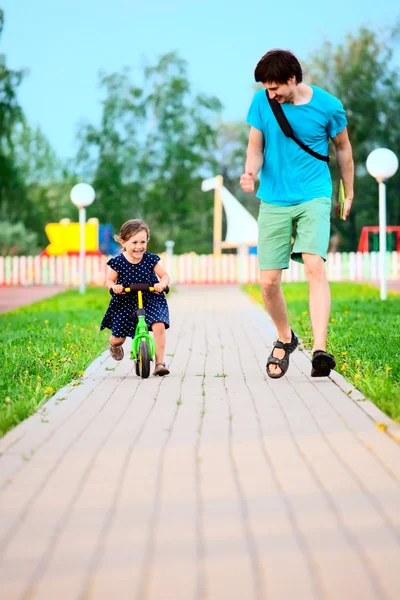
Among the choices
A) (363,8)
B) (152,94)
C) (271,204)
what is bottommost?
(271,204)

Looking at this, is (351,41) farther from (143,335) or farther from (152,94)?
(143,335)

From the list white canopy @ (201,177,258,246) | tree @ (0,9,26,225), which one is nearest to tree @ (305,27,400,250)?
white canopy @ (201,177,258,246)

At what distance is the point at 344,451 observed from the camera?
15.9ft

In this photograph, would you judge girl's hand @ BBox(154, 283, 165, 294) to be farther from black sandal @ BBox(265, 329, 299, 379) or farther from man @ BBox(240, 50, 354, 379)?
black sandal @ BBox(265, 329, 299, 379)

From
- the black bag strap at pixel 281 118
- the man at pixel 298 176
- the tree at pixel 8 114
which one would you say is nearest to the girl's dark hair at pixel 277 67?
the man at pixel 298 176

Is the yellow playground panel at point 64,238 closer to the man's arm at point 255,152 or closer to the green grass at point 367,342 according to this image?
the green grass at point 367,342

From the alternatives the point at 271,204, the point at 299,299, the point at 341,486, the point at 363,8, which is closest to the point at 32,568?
the point at 341,486

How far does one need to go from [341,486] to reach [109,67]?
47.4m

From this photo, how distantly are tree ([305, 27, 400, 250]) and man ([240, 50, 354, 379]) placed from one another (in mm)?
41096

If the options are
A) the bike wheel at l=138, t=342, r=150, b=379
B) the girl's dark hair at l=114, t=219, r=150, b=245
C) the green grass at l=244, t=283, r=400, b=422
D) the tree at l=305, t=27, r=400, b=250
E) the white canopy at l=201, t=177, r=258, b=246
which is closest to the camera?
the green grass at l=244, t=283, r=400, b=422

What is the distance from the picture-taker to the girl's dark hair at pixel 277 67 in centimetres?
691

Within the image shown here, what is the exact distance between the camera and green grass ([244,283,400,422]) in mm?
6504

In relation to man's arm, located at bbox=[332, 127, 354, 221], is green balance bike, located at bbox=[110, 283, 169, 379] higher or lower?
lower

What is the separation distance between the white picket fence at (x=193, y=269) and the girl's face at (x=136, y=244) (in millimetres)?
25930
